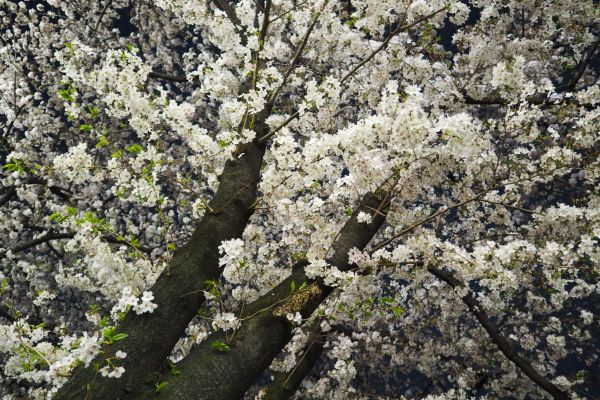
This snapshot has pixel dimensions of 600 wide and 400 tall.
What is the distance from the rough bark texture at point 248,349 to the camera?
2.64m

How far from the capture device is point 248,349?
293cm

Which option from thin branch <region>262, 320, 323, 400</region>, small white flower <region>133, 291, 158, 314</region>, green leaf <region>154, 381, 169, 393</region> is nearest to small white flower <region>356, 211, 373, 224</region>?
thin branch <region>262, 320, 323, 400</region>

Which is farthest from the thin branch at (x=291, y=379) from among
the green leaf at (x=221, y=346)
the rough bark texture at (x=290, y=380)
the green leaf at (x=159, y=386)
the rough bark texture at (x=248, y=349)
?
the green leaf at (x=159, y=386)

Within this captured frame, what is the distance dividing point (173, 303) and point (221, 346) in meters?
0.44

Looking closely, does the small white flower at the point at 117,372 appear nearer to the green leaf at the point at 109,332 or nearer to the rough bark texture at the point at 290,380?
the green leaf at the point at 109,332

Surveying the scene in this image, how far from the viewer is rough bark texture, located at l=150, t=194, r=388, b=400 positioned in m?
2.64

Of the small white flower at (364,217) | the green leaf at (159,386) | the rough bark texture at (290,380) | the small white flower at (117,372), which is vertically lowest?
the small white flower at (117,372)

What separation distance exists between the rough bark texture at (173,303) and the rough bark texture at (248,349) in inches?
6.2

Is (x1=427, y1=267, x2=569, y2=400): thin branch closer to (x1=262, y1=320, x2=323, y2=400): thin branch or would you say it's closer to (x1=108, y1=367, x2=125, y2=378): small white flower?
(x1=262, y1=320, x2=323, y2=400): thin branch

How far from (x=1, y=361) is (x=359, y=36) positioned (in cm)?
1126

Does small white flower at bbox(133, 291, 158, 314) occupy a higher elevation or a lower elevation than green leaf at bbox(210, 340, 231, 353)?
lower

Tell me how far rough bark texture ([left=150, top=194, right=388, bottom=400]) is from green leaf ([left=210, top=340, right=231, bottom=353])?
0.05 ft

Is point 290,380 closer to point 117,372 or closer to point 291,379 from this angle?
point 291,379

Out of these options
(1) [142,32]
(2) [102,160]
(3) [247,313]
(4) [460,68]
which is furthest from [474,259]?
(1) [142,32]
